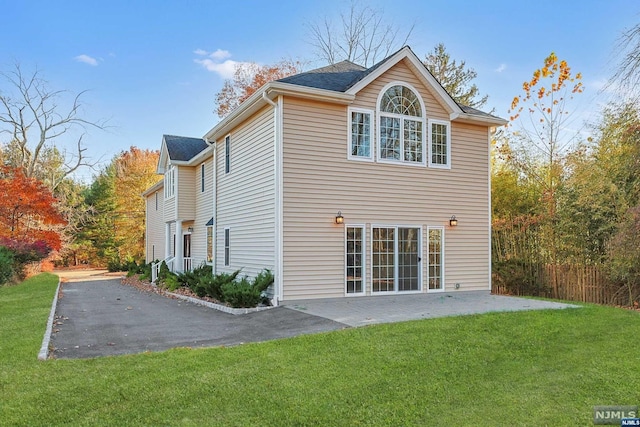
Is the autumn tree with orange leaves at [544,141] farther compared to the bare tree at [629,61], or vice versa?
the autumn tree with orange leaves at [544,141]

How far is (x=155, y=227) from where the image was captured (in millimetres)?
23547

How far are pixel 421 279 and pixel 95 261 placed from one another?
1115 inches

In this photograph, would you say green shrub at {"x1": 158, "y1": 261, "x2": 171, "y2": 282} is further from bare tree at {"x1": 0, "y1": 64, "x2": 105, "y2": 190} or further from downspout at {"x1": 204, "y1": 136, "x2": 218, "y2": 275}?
bare tree at {"x1": 0, "y1": 64, "x2": 105, "y2": 190}

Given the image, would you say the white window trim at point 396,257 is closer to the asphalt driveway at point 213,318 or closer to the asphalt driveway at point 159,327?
the asphalt driveway at point 213,318

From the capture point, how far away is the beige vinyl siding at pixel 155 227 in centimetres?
2195

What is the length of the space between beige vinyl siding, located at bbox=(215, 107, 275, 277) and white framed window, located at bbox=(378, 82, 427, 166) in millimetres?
2837

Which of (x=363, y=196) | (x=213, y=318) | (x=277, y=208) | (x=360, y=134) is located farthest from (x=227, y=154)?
(x=213, y=318)

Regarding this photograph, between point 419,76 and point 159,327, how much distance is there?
852 cm

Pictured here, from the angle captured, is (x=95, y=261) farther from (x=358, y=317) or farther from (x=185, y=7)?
(x=358, y=317)

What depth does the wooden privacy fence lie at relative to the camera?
1202cm

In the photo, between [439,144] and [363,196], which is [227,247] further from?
[439,144]

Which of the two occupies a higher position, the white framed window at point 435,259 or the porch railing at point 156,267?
the white framed window at point 435,259

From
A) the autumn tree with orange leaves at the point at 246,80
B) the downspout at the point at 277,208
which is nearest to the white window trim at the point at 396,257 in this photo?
the downspout at the point at 277,208
